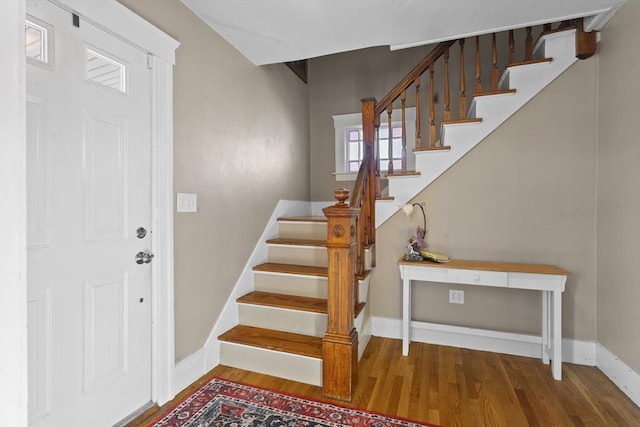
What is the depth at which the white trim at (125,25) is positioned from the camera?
4.71ft

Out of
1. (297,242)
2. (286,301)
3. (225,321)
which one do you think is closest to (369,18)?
(297,242)

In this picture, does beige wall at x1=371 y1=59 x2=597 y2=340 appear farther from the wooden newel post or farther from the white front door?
the white front door

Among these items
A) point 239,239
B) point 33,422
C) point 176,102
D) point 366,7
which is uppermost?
point 366,7

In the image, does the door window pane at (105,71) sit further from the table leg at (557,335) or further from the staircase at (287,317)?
the table leg at (557,335)

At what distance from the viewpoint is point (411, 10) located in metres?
2.00

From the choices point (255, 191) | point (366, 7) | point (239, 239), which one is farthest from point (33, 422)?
point (366, 7)

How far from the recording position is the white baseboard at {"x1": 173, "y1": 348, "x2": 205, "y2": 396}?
1.94 meters

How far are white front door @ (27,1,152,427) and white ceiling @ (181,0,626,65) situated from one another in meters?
0.75

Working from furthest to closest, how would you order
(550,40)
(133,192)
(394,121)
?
1. (394,121)
2. (550,40)
3. (133,192)

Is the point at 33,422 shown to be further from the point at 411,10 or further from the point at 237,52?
the point at 411,10

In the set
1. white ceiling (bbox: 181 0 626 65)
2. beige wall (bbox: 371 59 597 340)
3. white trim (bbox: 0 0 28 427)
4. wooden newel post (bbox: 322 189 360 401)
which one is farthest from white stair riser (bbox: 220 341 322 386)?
white ceiling (bbox: 181 0 626 65)

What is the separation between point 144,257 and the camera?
1.77 metres

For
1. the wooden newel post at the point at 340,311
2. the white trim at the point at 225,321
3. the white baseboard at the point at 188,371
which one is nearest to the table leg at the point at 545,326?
the wooden newel post at the point at 340,311

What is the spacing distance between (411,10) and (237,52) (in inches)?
53.5
